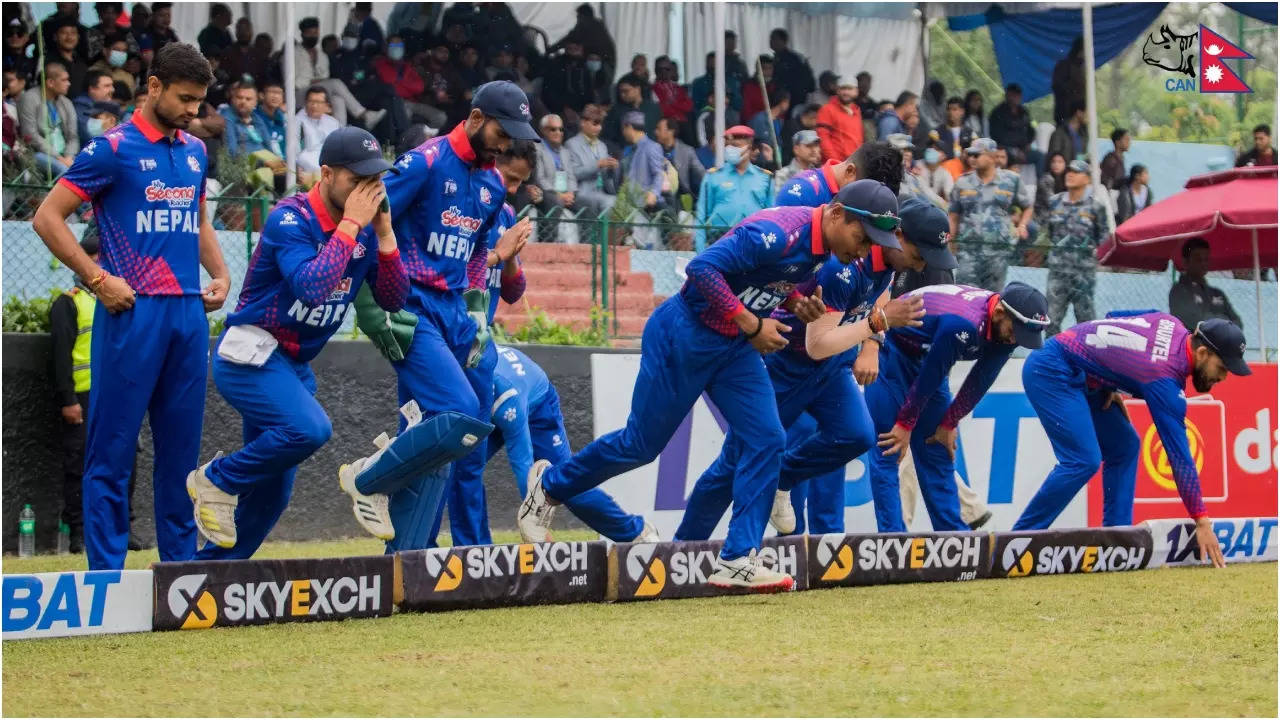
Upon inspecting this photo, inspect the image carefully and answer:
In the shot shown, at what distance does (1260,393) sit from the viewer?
1320 cm

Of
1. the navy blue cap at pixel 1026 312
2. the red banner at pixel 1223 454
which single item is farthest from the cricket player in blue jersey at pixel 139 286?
the red banner at pixel 1223 454

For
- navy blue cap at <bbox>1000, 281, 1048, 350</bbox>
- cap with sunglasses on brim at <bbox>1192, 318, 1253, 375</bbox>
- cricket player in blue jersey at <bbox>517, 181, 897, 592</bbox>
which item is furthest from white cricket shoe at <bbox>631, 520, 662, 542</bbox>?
cap with sunglasses on brim at <bbox>1192, 318, 1253, 375</bbox>

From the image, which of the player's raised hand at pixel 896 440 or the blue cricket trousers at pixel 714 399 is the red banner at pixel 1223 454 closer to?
the player's raised hand at pixel 896 440

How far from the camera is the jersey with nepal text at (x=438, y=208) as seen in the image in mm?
7543

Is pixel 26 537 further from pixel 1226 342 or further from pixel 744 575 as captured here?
pixel 1226 342

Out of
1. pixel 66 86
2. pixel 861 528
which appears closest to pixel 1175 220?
pixel 861 528

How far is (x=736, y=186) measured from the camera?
1409 cm

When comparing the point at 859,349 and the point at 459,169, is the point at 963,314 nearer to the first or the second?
the point at 859,349

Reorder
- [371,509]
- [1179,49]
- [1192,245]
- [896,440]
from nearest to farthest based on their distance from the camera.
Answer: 1. [371,509]
2. [896,440]
3. [1192,245]
4. [1179,49]

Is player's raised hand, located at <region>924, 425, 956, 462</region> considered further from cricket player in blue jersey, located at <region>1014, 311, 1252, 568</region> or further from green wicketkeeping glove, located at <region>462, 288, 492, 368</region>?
green wicketkeeping glove, located at <region>462, 288, 492, 368</region>

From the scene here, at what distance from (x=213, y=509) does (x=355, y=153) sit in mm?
1684

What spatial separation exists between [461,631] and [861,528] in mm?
5451

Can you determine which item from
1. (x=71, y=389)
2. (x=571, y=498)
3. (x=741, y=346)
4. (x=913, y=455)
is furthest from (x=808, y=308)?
(x=71, y=389)

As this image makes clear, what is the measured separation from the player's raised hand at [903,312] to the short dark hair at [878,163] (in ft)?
3.13
